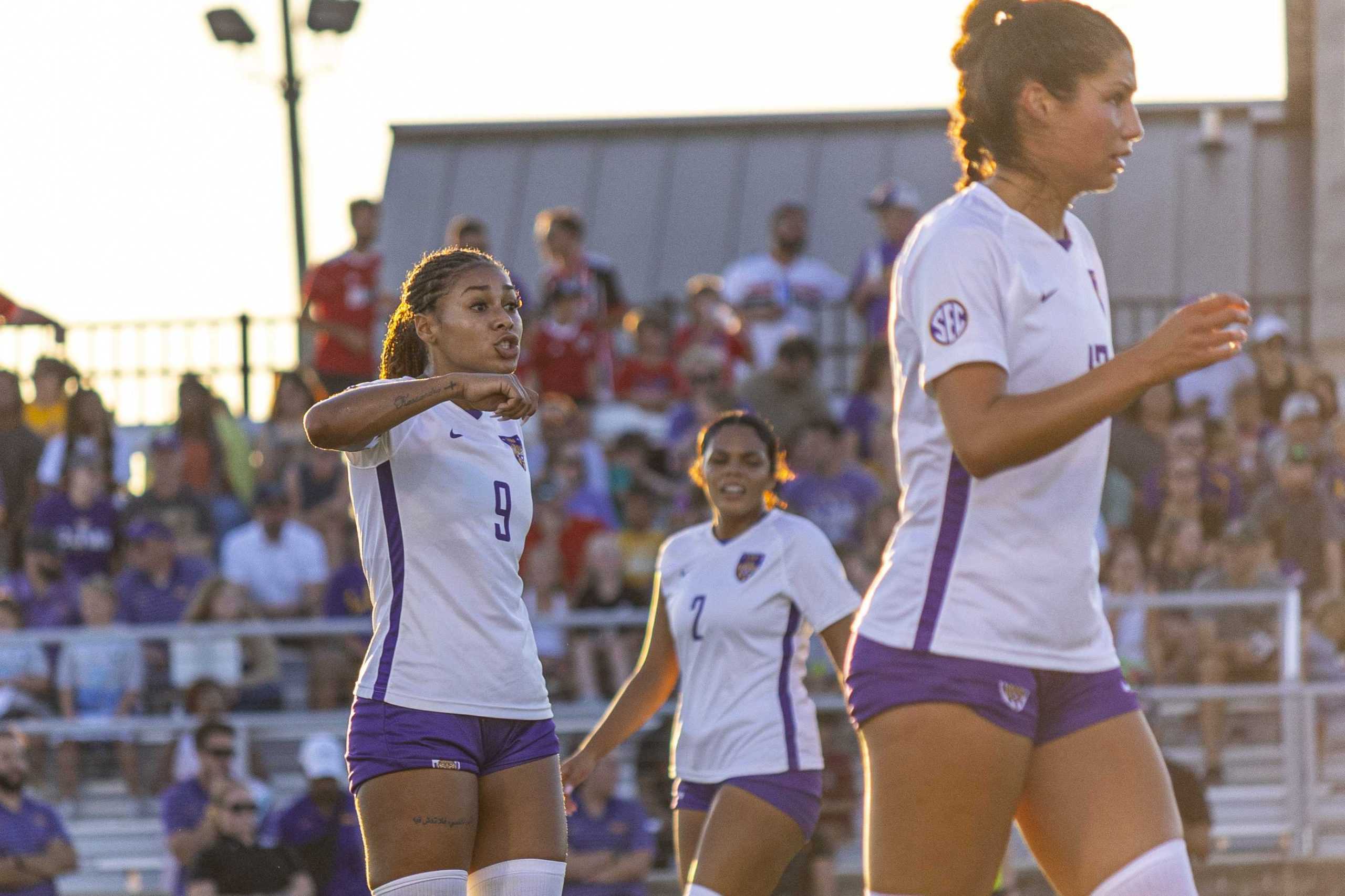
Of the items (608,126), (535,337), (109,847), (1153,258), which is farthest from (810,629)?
(608,126)

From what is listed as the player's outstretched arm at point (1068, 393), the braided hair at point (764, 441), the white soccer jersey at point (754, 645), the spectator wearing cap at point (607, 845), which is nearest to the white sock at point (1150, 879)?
the player's outstretched arm at point (1068, 393)

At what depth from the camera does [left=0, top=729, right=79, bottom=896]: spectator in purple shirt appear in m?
10.2

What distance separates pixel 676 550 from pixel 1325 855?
17.9 feet

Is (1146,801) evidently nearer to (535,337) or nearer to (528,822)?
(528,822)

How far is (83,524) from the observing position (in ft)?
41.8

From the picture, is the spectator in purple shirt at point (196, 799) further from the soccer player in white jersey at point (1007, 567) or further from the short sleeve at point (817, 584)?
the soccer player in white jersey at point (1007, 567)

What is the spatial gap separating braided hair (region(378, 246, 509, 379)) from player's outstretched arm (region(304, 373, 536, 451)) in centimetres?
39

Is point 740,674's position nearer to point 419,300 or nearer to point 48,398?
point 419,300

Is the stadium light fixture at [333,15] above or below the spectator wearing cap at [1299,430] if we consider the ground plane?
above

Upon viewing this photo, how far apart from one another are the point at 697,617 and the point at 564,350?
25.1 feet

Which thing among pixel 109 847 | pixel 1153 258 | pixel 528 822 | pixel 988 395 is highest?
pixel 1153 258

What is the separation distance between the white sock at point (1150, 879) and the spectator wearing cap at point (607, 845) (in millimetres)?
6635

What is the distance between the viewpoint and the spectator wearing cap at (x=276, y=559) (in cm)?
1210

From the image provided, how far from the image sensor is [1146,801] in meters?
3.46
